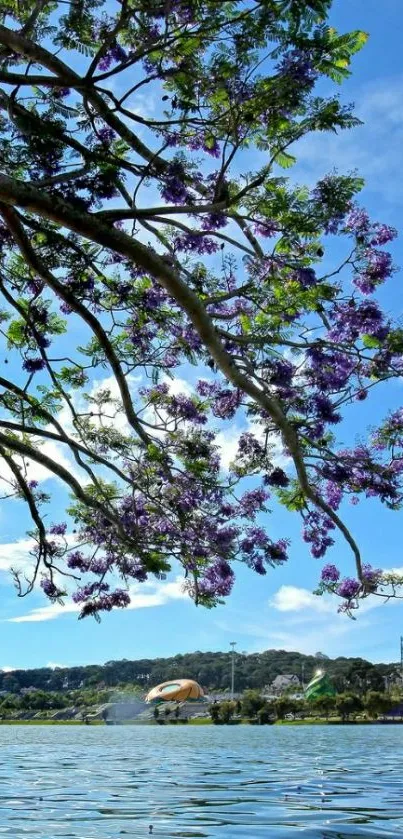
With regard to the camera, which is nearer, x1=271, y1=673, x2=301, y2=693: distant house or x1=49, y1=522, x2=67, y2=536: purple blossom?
x1=49, y1=522, x2=67, y2=536: purple blossom

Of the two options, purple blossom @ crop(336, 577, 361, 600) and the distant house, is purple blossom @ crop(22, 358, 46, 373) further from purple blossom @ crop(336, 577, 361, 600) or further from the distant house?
the distant house

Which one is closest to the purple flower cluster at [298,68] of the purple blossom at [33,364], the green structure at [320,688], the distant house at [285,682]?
the purple blossom at [33,364]

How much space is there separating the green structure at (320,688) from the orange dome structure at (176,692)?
20.7 metres

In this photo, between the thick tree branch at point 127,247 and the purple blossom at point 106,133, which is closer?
the thick tree branch at point 127,247

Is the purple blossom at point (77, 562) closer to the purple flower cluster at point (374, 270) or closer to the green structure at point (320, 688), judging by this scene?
the purple flower cluster at point (374, 270)

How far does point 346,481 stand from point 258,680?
509 feet

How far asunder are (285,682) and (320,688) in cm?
5386

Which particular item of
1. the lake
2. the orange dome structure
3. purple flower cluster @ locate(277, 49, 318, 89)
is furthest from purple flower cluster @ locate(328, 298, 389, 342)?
the orange dome structure

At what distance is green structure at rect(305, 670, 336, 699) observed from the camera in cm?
9788

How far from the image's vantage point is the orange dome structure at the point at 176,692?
119 metres

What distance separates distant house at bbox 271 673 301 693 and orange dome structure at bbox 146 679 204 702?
18.5 metres

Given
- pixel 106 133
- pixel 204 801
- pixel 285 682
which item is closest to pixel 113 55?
pixel 106 133

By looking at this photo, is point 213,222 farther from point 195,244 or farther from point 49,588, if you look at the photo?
point 49,588

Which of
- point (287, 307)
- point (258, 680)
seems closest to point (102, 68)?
point (287, 307)
